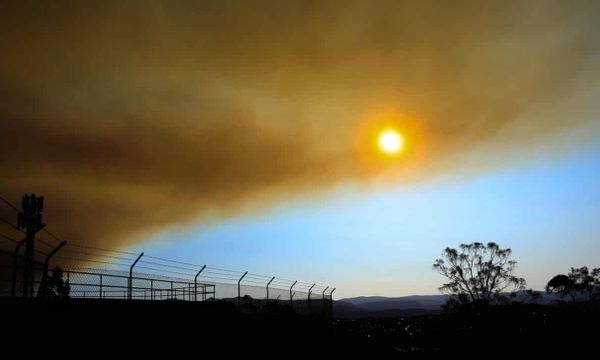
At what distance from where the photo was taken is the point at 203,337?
1540 cm

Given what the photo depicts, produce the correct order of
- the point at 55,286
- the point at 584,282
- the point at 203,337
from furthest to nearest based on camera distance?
the point at 584,282
the point at 55,286
the point at 203,337

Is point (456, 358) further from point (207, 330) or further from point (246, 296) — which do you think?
point (246, 296)

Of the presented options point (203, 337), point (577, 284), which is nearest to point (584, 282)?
point (577, 284)

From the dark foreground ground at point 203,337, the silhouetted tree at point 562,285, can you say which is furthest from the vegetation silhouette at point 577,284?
the dark foreground ground at point 203,337

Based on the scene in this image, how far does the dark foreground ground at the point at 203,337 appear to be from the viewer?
1137cm

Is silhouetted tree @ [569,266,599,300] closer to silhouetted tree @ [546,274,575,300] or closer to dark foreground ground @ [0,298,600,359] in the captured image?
silhouetted tree @ [546,274,575,300]

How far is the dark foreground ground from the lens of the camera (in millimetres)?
11367

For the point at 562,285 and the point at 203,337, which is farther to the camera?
the point at 562,285

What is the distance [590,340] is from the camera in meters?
18.6

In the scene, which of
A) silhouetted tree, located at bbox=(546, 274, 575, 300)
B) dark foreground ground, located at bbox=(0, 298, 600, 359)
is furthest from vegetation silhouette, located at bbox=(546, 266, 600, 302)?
dark foreground ground, located at bbox=(0, 298, 600, 359)

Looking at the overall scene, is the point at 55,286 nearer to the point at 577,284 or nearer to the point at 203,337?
the point at 203,337

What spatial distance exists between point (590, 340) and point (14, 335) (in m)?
19.9

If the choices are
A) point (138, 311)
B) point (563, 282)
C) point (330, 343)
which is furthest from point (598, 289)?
point (138, 311)

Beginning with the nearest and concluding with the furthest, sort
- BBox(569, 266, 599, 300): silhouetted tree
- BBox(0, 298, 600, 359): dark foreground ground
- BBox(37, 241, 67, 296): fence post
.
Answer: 1. BBox(0, 298, 600, 359): dark foreground ground
2. BBox(37, 241, 67, 296): fence post
3. BBox(569, 266, 599, 300): silhouetted tree
